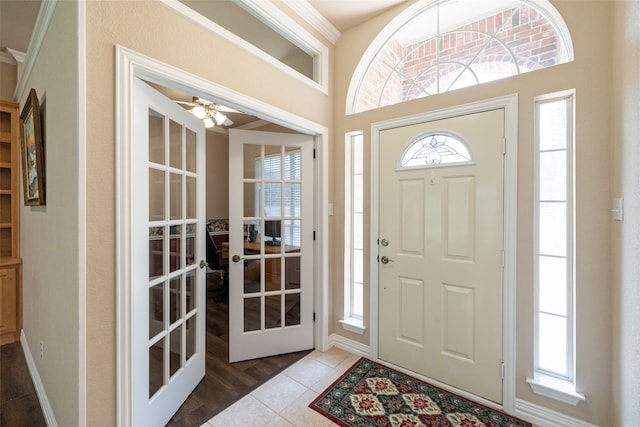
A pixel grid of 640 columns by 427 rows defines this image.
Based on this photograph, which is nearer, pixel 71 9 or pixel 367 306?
pixel 71 9

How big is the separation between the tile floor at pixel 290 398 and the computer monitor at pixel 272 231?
3.47 feet

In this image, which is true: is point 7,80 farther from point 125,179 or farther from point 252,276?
point 252,276

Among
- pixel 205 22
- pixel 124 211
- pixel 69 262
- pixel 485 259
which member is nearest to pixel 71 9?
pixel 205 22

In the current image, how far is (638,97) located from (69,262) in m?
2.63

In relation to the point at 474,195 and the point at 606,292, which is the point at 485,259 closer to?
the point at 474,195

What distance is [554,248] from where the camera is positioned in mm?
1676

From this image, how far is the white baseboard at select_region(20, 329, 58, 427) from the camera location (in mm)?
1561

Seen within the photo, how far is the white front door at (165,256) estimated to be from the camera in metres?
1.41

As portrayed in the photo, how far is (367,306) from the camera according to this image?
7.84ft

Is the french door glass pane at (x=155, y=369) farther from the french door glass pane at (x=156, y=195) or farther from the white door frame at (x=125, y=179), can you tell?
the french door glass pane at (x=156, y=195)

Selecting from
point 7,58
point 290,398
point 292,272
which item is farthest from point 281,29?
point 7,58

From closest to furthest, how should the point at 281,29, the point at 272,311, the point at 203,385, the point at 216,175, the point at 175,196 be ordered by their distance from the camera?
the point at 175,196, the point at 203,385, the point at 281,29, the point at 272,311, the point at 216,175

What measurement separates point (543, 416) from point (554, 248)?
3.37ft

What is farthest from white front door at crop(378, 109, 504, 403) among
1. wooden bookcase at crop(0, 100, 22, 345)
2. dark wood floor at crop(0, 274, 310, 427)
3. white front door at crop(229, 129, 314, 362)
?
wooden bookcase at crop(0, 100, 22, 345)
